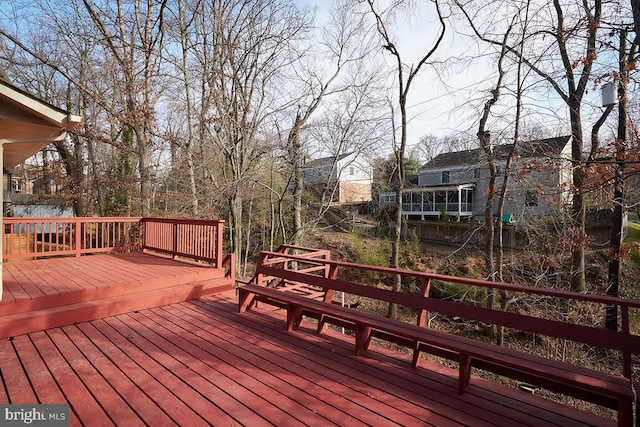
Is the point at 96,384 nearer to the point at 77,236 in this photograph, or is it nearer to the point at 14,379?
the point at 14,379

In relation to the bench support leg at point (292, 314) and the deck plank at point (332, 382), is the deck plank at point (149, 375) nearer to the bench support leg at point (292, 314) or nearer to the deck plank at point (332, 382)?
the deck plank at point (332, 382)

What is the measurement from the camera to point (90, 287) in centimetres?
451

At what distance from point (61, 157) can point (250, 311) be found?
13448mm

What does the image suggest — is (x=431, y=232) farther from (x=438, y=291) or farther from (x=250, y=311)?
(x=250, y=311)

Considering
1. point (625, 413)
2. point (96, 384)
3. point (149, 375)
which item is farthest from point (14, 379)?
point (625, 413)

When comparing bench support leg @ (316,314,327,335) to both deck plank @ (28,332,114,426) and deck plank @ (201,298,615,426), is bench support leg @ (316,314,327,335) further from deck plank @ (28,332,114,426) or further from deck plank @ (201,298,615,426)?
deck plank @ (28,332,114,426)

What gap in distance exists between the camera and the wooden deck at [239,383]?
2.36 metres

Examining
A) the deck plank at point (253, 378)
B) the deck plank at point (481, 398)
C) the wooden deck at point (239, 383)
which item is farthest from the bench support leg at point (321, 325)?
the deck plank at point (253, 378)

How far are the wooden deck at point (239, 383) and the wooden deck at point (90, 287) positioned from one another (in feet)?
0.66

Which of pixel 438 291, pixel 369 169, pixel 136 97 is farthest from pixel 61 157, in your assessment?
pixel 438 291

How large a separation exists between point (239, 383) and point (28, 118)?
12.5 ft

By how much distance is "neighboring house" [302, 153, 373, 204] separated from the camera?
536 inches

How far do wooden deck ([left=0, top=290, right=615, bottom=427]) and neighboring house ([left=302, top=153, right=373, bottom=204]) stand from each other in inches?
394

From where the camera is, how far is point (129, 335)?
3.79 metres
